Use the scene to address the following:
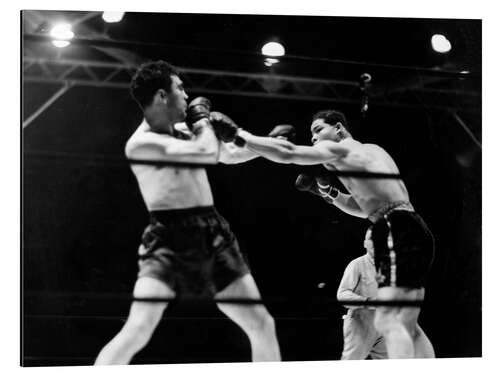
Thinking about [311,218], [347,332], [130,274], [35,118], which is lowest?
[347,332]

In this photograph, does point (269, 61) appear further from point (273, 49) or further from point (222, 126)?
point (222, 126)

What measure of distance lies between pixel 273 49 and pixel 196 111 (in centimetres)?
57

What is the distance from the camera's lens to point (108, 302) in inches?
170

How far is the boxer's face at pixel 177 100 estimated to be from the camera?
4352 mm

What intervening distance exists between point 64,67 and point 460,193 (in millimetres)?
2353

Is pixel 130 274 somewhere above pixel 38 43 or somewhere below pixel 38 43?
below

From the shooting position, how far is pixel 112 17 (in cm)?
437

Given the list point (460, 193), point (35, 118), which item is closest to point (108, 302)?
point (35, 118)

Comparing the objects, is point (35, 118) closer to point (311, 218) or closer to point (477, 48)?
point (311, 218)

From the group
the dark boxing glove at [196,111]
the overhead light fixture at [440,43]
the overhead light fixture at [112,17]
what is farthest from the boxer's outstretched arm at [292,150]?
the overhead light fixture at [112,17]

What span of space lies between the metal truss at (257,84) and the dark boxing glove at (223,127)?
0.47 ft

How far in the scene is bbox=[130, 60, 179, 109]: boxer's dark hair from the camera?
14.3 ft

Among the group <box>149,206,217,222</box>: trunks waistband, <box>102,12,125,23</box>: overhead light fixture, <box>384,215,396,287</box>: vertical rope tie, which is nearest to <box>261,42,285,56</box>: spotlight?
<box>102,12,125,23</box>: overhead light fixture

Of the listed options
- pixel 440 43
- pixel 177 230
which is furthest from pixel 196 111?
pixel 440 43
